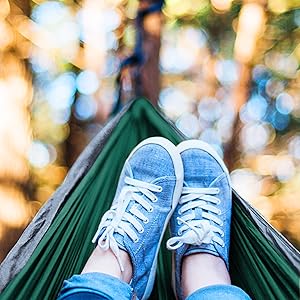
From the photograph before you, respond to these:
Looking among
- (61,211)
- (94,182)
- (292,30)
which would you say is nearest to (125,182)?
(94,182)

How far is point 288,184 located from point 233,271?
3622mm

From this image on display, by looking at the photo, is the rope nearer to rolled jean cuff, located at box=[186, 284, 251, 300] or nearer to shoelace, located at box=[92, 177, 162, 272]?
shoelace, located at box=[92, 177, 162, 272]

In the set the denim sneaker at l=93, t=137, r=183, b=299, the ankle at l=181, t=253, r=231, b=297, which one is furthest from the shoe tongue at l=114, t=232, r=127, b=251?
the ankle at l=181, t=253, r=231, b=297

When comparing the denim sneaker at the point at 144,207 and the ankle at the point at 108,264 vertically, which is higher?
the denim sneaker at the point at 144,207

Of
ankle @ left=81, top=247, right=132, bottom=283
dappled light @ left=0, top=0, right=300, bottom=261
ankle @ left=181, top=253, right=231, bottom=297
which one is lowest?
Result: ankle @ left=81, top=247, right=132, bottom=283

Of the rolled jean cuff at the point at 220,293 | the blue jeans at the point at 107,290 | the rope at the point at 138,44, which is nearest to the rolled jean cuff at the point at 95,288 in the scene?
the blue jeans at the point at 107,290

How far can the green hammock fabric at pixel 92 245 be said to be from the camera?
2.96ft

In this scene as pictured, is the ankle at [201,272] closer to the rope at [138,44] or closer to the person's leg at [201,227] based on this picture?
the person's leg at [201,227]

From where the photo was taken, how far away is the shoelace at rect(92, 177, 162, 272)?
1.05m

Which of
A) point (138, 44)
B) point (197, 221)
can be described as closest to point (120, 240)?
point (197, 221)

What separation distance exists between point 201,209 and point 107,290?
0.93 ft

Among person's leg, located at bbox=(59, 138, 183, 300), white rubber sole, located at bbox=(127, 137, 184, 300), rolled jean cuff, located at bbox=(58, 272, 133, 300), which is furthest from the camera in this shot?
white rubber sole, located at bbox=(127, 137, 184, 300)

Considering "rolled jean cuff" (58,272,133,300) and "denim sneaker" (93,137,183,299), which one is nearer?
"rolled jean cuff" (58,272,133,300)

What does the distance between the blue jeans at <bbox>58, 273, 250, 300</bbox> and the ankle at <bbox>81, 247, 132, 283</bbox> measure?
3 centimetres
